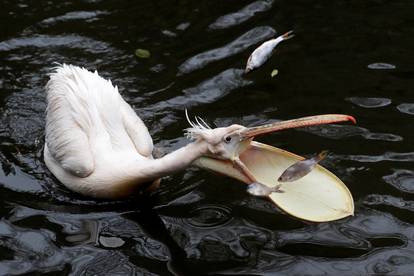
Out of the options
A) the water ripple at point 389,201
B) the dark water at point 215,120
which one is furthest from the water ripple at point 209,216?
the water ripple at point 389,201

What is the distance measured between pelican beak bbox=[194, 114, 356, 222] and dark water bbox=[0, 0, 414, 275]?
0.26m

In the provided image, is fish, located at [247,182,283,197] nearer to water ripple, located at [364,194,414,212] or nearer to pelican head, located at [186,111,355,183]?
pelican head, located at [186,111,355,183]

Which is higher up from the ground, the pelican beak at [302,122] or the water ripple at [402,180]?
the pelican beak at [302,122]

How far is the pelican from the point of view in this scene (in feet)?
14.1

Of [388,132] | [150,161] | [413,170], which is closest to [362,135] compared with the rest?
[388,132]

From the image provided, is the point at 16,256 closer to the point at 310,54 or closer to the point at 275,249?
the point at 275,249

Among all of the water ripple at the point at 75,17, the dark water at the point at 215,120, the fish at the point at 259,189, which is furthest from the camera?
the water ripple at the point at 75,17

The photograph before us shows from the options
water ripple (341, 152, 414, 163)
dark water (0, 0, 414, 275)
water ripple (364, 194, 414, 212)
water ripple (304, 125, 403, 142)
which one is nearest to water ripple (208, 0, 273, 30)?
dark water (0, 0, 414, 275)

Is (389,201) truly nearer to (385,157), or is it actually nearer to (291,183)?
(385,157)

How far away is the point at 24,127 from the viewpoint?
589cm

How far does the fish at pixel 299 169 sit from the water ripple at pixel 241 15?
10.1 feet

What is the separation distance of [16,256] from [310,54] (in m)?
3.17

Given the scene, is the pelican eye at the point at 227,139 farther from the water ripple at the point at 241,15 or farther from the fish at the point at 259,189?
the water ripple at the point at 241,15

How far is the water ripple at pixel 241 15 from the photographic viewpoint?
712 centimetres
